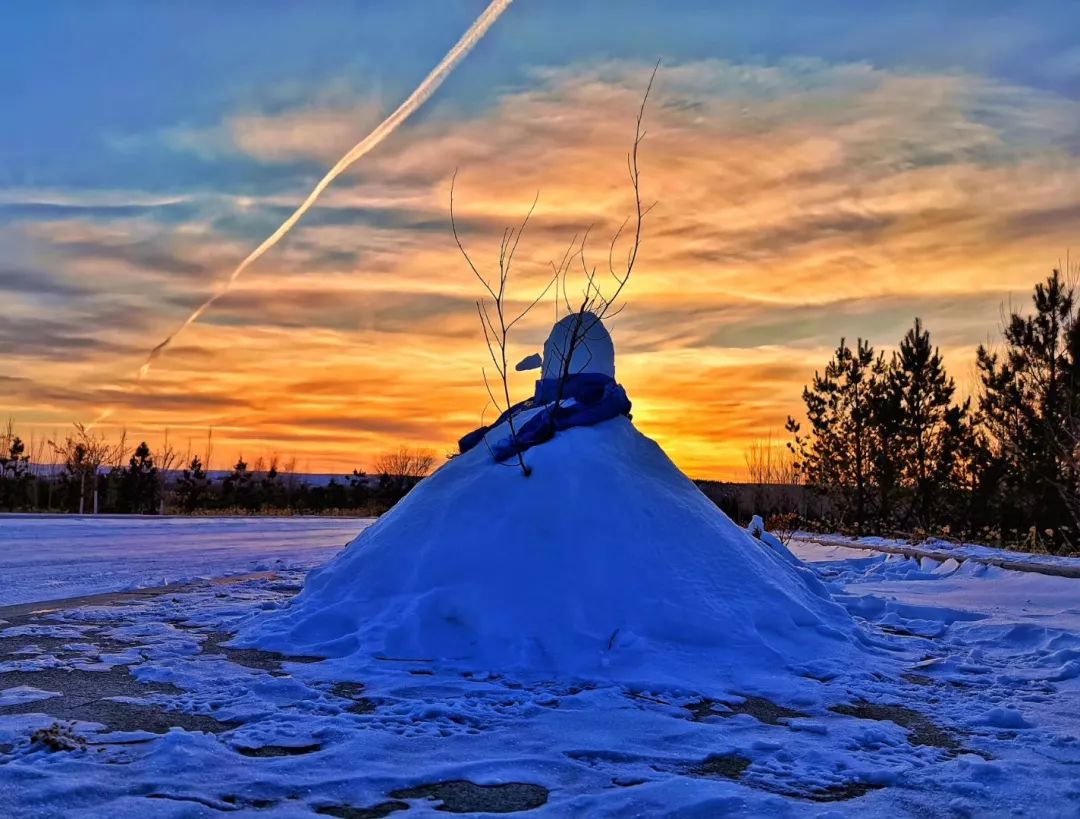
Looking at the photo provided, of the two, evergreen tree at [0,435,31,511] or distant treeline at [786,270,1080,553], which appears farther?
evergreen tree at [0,435,31,511]

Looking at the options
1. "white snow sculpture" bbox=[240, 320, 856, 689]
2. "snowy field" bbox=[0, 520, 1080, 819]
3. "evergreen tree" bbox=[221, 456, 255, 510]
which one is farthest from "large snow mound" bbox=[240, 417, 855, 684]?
"evergreen tree" bbox=[221, 456, 255, 510]

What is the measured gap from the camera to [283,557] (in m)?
12.4

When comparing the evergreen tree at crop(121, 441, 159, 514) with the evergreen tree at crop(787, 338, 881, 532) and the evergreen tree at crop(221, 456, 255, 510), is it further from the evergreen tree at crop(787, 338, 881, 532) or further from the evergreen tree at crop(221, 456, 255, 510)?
the evergreen tree at crop(787, 338, 881, 532)

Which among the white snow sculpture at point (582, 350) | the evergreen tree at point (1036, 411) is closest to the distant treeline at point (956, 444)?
the evergreen tree at point (1036, 411)

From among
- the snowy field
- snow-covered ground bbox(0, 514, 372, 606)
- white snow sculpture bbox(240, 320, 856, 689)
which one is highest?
white snow sculpture bbox(240, 320, 856, 689)

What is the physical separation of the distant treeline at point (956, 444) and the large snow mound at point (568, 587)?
10788 mm

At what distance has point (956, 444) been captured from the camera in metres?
19.0

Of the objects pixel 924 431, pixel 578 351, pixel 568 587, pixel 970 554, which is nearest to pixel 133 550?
pixel 578 351

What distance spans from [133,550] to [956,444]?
1613 centimetres

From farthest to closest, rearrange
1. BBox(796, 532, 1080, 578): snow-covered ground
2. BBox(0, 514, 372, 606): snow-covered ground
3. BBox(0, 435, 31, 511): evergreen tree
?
1. BBox(0, 435, 31, 511): evergreen tree
2. BBox(796, 532, 1080, 578): snow-covered ground
3. BBox(0, 514, 372, 606): snow-covered ground

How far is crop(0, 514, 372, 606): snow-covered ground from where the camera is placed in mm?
8766

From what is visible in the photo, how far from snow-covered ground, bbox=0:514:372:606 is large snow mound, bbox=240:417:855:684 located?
3.29 m

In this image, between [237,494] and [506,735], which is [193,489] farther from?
[506,735]

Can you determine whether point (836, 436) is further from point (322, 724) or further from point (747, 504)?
point (322, 724)
